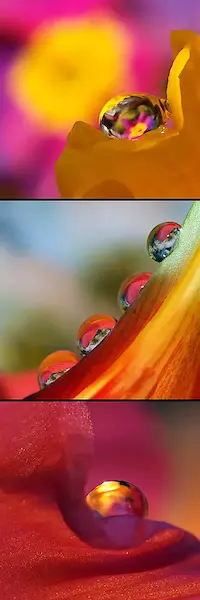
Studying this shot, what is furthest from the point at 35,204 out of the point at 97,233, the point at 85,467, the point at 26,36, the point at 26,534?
the point at 26,534

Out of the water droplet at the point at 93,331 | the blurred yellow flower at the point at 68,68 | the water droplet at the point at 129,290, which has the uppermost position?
the blurred yellow flower at the point at 68,68

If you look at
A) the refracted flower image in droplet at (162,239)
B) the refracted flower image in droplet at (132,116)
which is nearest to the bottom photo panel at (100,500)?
the refracted flower image in droplet at (162,239)

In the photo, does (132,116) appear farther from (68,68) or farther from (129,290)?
(129,290)

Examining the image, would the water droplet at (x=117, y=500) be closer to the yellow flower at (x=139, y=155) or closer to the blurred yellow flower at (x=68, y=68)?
the yellow flower at (x=139, y=155)

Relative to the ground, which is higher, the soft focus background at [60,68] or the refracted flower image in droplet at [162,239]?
the soft focus background at [60,68]

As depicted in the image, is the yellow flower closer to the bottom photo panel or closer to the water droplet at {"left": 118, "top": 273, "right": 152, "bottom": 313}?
the water droplet at {"left": 118, "top": 273, "right": 152, "bottom": 313}

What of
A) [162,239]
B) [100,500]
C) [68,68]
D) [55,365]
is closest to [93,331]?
[55,365]
